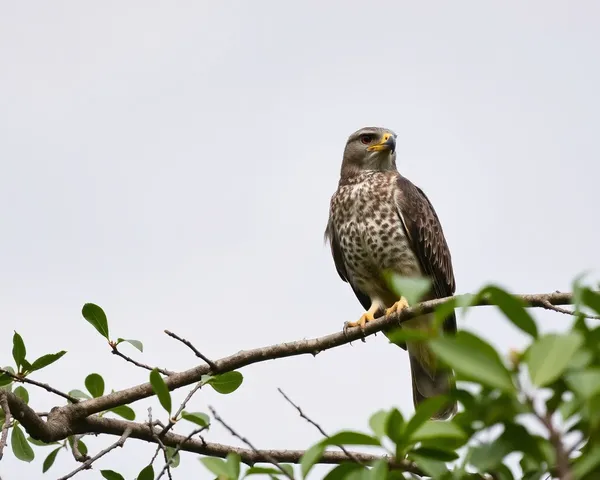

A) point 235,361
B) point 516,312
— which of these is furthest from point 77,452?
point 516,312

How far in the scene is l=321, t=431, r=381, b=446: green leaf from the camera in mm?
1724

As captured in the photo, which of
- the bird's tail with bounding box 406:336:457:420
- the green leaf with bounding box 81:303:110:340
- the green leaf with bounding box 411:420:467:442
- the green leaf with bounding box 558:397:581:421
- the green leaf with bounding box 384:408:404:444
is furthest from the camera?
the bird's tail with bounding box 406:336:457:420

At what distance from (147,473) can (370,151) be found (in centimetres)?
474

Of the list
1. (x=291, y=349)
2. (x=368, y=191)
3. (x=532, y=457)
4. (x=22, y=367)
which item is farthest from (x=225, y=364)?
(x=368, y=191)

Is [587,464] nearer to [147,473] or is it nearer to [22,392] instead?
[147,473]

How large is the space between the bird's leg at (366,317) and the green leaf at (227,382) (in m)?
1.39

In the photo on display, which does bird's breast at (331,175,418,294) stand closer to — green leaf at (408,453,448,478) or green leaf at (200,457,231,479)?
green leaf at (200,457,231,479)

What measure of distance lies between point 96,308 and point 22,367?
16.5 inches

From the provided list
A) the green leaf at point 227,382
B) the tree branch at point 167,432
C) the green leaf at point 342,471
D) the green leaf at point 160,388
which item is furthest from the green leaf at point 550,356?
the green leaf at point 227,382

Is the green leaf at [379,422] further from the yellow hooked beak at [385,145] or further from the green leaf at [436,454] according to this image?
the yellow hooked beak at [385,145]

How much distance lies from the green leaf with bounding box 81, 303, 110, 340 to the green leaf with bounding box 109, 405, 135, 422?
1.14ft

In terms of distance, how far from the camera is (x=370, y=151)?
8125 mm

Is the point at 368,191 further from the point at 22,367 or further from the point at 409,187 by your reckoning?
the point at 22,367

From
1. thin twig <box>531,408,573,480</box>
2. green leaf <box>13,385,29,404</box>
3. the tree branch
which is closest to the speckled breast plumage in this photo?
the tree branch
